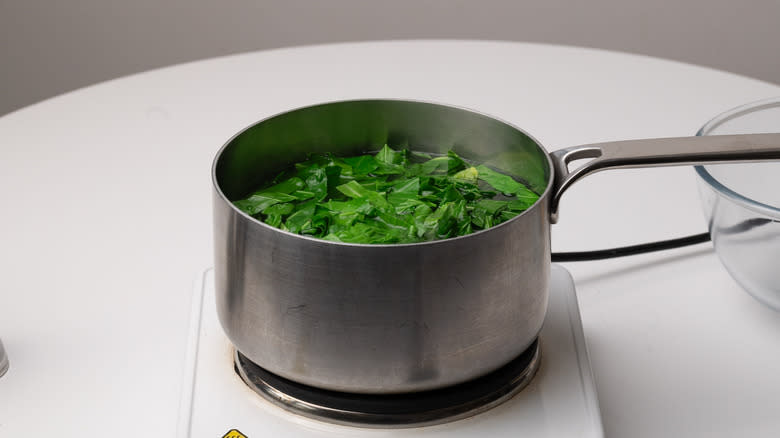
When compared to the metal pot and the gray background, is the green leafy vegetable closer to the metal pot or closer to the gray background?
the metal pot

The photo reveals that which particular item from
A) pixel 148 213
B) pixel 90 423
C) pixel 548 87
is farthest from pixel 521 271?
pixel 548 87

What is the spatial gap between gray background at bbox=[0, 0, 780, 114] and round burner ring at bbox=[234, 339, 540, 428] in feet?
7.68

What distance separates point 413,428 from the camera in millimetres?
723

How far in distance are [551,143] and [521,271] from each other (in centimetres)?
61

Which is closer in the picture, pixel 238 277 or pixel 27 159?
pixel 238 277

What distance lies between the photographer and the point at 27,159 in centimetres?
125

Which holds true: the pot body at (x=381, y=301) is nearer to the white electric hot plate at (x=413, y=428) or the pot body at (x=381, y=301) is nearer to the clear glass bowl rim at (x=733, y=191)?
the white electric hot plate at (x=413, y=428)

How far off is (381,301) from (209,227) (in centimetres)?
51

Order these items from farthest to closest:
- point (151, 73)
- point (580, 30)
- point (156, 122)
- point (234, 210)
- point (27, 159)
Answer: point (580, 30)
point (151, 73)
point (156, 122)
point (27, 159)
point (234, 210)

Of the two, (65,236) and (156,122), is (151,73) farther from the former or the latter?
(65,236)

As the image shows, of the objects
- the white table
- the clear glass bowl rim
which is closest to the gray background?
the white table

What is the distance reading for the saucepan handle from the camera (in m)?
0.73

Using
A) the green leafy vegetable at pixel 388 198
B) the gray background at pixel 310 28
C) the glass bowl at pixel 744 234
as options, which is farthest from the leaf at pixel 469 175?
the gray background at pixel 310 28

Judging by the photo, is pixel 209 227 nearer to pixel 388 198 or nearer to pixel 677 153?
pixel 388 198
